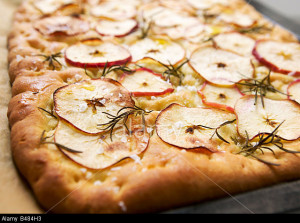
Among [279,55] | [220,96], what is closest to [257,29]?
[279,55]

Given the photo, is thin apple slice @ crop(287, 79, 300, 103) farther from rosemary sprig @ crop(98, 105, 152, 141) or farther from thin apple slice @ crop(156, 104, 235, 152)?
rosemary sprig @ crop(98, 105, 152, 141)

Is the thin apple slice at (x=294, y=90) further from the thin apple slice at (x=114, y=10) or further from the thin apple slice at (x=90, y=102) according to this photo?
the thin apple slice at (x=114, y=10)

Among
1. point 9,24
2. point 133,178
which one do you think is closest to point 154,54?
point 133,178

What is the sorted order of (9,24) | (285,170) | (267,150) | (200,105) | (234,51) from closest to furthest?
(285,170) < (267,150) < (200,105) < (234,51) < (9,24)

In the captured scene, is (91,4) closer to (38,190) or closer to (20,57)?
(20,57)

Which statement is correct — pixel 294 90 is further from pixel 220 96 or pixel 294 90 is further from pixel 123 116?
pixel 123 116

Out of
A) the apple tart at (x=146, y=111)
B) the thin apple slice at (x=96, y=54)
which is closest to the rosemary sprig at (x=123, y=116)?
the apple tart at (x=146, y=111)
